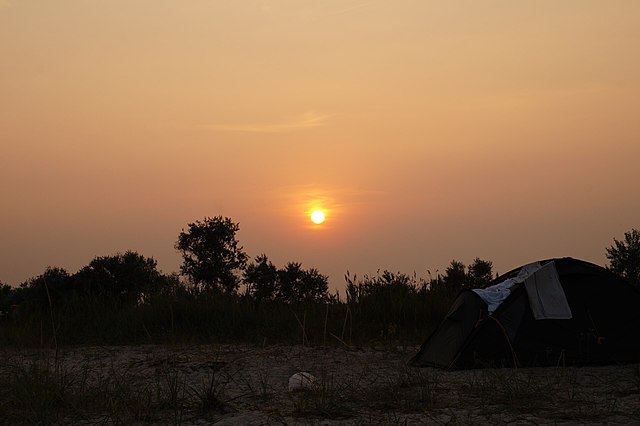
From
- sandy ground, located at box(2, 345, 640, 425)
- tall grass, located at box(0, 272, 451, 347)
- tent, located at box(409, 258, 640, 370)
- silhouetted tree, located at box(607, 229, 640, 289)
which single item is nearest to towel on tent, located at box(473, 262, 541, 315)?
tent, located at box(409, 258, 640, 370)

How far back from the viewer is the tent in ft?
30.6

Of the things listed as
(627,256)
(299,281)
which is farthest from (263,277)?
(627,256)

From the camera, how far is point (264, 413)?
6367mm

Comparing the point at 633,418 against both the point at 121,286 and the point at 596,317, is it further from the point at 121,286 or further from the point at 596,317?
the point at 121,286

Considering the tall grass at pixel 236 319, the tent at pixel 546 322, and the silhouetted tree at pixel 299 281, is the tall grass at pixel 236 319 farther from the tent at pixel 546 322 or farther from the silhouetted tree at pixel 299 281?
the silhouetted tree at pixel 299 281

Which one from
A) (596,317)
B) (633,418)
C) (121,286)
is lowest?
(633,418)

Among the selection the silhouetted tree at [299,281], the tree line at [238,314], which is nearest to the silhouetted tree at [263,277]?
the silhouetted tree at [299,281]

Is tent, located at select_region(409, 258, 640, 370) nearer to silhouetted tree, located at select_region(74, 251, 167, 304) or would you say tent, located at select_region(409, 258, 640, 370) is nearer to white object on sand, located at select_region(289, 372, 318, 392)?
white object on sand, located at select_region(289, 372, 318, 392)

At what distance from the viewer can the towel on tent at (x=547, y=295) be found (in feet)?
31.1

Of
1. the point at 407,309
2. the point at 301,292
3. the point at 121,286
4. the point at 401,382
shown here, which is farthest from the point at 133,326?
the point at 301,292

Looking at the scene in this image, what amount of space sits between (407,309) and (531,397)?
6.77 metres

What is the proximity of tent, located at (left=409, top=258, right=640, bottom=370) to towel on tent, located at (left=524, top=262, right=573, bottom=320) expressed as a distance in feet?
0.04

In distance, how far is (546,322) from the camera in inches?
372

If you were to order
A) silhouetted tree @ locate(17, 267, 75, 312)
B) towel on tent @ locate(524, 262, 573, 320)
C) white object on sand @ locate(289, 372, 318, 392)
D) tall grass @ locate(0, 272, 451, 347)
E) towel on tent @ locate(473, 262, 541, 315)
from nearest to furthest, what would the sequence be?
1. white object on sand @ locate(289, 372, 318, 392)
2. towel on tent @ locate(524, 262, 573, 320)
3. towel on tent @ locate(473, 262, 541, 315)
4. tall grass @ locate(0, 272, 451, 347)
5. silhouetted tree @ locate(17, 267, 75, 312)
